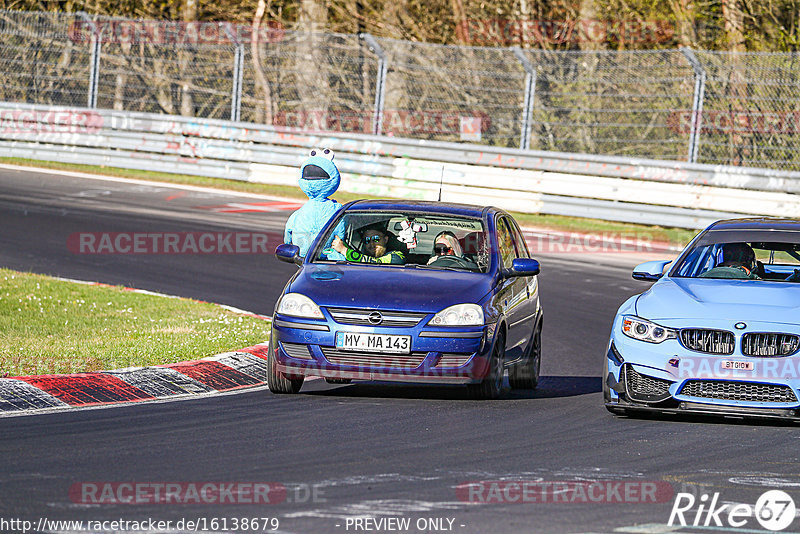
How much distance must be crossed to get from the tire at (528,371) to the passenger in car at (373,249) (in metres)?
1.21

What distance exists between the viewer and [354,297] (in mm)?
9594

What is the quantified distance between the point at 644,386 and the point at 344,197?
16500mm

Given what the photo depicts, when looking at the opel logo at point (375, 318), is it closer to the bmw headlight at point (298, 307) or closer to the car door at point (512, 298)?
the bmw headlight at point (298, 307)

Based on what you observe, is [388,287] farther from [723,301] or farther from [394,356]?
[723,301]

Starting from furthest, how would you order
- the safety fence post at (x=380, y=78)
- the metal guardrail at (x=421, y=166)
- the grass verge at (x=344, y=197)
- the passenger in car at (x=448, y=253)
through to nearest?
the safety fence post at (x=380, y=78), the grass verge at (x=344, y=197), the metal guardrail at (x=421, y=166), the passenger in car at (x=448, y=253)

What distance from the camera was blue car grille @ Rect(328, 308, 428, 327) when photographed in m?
9.47

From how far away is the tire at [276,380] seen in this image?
9.79 metres

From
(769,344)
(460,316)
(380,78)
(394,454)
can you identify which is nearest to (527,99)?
(380,78)

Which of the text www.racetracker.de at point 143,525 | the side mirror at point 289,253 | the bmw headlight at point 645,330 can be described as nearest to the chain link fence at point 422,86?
the side mirror at point 289,253

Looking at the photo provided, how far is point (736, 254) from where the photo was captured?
10.4 metres

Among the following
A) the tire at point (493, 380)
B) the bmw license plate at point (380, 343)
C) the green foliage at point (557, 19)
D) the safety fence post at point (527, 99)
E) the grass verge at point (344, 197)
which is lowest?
the grass verge at point (344, 197)

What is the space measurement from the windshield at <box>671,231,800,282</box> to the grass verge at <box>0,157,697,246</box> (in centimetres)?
1091

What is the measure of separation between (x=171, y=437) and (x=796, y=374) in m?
3.92

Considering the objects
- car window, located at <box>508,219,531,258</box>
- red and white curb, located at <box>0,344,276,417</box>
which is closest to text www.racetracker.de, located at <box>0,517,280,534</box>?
red and white curb, located at <box>0,344,276,417</box>
